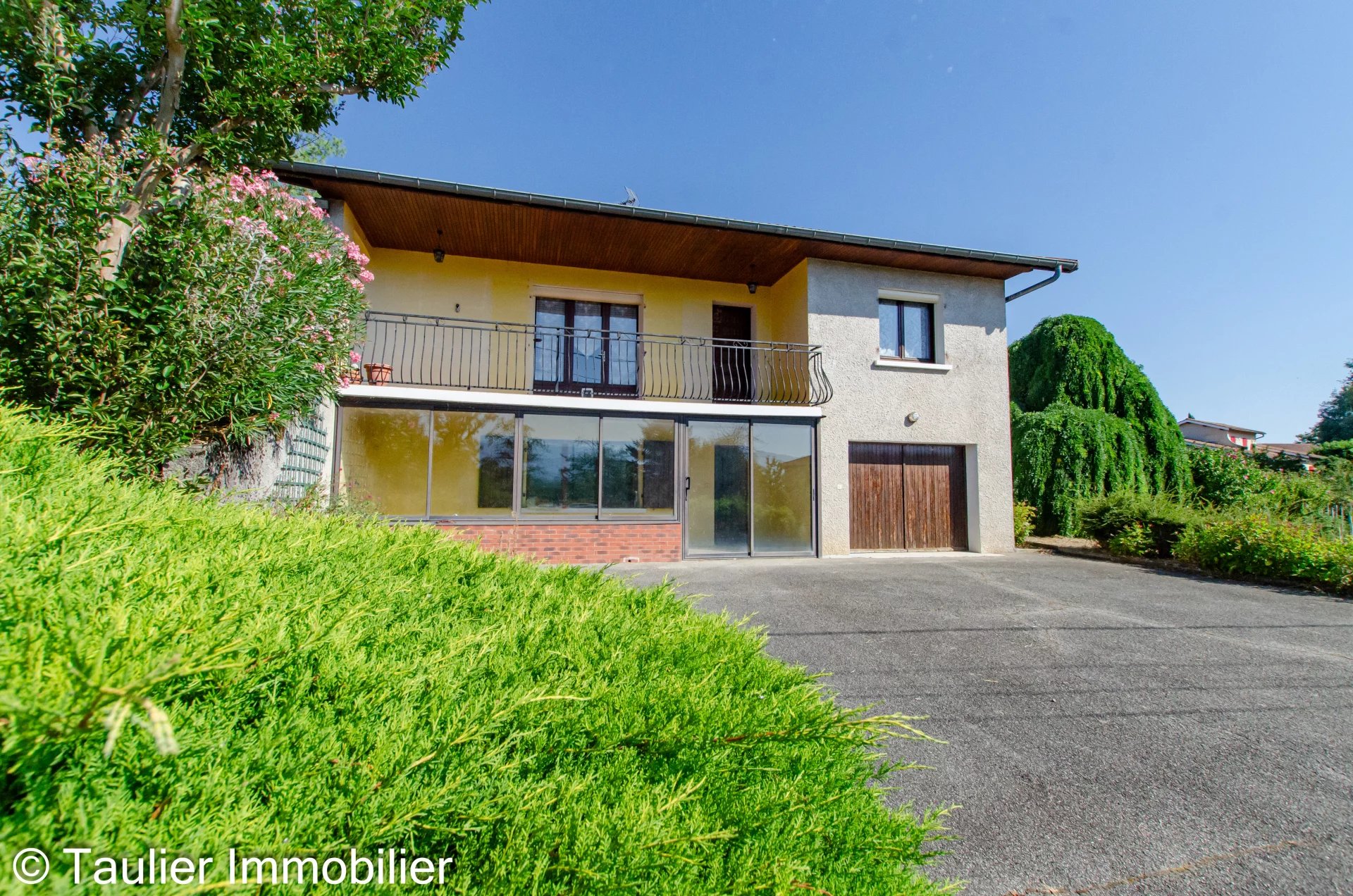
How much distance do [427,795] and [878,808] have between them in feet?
2.89

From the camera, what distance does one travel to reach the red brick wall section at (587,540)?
27.1 ft

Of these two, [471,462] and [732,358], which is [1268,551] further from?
[471,462]

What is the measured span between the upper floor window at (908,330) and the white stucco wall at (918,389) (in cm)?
25

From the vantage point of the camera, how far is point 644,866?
78 cm

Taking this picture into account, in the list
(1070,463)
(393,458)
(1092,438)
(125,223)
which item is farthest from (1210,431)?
(125,223)

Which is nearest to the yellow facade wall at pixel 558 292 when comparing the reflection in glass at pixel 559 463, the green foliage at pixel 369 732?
the reflection in glass at pixel 559 463

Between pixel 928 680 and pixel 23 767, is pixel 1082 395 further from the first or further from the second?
pixel 23 767

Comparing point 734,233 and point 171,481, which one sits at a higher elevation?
point 734,233

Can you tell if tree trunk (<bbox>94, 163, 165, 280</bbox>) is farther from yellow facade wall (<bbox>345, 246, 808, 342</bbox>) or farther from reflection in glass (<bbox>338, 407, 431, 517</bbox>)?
yellow facade wall (<bbox>345, 246, 808, 342</bbox>)

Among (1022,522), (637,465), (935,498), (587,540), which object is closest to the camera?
(587,540)

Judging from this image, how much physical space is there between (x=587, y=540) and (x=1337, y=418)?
72.5 metres

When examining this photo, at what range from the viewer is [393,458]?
8.25 m

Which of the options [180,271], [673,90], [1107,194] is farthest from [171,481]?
[1107,194]

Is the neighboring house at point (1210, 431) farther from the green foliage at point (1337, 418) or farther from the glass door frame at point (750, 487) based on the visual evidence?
the glass door frame at point (750, 487)
